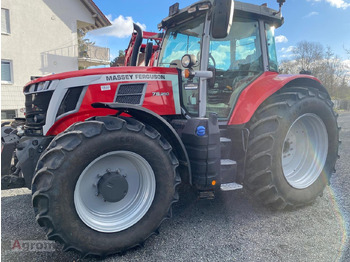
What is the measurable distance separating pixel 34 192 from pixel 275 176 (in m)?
2.50

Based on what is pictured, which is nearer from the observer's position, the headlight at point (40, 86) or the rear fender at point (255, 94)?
the headlight at point (40, 86)

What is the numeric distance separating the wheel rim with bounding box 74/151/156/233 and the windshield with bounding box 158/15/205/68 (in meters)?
1.47

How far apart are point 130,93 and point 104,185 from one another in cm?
99

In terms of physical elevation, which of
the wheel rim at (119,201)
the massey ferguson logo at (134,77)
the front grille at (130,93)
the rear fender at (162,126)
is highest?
the massey ferguson logo at (134,77)

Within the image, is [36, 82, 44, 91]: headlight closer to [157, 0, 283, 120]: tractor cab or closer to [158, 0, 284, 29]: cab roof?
[157, 0, 283, 120]: tractor cab

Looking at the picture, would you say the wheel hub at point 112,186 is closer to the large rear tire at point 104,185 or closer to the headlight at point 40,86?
the large rear tire at point 104,185

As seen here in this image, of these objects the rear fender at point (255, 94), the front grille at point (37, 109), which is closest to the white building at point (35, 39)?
the front grille at point (37, 109)

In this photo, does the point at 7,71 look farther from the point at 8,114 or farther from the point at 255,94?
the point at 255,94

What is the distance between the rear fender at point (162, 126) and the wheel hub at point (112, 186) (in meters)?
0.60

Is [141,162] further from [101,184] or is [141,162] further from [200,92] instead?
[200,92]

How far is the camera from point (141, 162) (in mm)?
2545

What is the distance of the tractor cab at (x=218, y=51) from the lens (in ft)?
10.7

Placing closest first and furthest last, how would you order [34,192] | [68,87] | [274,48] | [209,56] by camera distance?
[34,192] → [68,87] → [209,56] → [274,48]

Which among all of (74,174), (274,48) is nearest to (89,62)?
(274,48)
